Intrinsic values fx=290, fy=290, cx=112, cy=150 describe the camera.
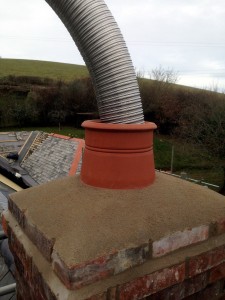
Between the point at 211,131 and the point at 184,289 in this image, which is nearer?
the point at 184,289

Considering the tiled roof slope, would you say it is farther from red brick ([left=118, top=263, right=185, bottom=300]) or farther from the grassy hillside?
the grassy hillside

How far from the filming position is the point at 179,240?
4.56 feet

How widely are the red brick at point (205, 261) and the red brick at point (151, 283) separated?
61mm

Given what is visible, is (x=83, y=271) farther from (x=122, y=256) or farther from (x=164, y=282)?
(x=164, y=282)

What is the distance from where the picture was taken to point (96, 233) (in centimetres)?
128

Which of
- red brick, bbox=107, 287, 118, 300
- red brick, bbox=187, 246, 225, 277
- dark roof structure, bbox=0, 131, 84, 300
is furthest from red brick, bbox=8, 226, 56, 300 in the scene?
dark roof structure, bbox=0, 131, 84, 300

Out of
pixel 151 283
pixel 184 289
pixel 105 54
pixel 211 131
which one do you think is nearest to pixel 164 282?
pixel 151 283

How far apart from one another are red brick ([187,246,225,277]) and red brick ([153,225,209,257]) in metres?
0.07

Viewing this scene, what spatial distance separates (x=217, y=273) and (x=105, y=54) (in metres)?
1.36

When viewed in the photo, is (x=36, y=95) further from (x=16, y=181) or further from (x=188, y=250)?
(x=188, y=250)

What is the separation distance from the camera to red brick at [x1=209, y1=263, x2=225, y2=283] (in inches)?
59.0

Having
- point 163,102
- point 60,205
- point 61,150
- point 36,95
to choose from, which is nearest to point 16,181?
point 61,150

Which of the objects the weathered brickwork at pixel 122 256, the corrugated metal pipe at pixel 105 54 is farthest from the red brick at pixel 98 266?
the corrugated metal pipe at pixel 105 54

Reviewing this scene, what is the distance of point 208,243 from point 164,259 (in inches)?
11.7
